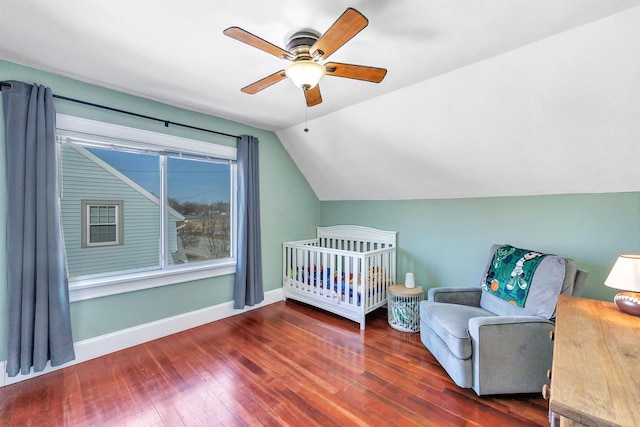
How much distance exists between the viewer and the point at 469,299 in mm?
2590

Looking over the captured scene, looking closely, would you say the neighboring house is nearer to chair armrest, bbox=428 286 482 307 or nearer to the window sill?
the window sill

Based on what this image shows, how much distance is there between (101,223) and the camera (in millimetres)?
2555

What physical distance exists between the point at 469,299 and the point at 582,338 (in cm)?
142

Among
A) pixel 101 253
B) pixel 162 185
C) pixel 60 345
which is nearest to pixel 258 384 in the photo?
pixel 60 345

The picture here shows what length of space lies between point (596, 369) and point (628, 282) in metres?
1.00

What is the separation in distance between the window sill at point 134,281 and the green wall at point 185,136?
0.06m

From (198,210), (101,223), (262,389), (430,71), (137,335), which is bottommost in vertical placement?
(262,389)

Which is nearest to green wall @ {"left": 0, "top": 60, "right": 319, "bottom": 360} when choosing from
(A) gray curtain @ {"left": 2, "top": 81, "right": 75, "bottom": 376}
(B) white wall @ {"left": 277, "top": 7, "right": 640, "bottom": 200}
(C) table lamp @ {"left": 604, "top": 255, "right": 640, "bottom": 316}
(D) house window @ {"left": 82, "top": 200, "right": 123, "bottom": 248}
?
(A) gray curtain @ {"left": 2, "top": 81, "right": 75, "bottom": 376}

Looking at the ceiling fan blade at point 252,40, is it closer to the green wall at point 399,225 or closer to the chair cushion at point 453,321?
the green wall at point 399,225

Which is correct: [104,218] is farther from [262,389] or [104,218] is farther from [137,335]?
Answer: [262,389]

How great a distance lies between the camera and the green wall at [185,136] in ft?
7.23

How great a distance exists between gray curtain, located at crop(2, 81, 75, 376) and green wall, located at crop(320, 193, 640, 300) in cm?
320

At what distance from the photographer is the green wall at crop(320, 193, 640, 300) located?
224cm

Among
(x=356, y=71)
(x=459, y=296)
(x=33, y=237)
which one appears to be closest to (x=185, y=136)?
(x=33, y=237)
